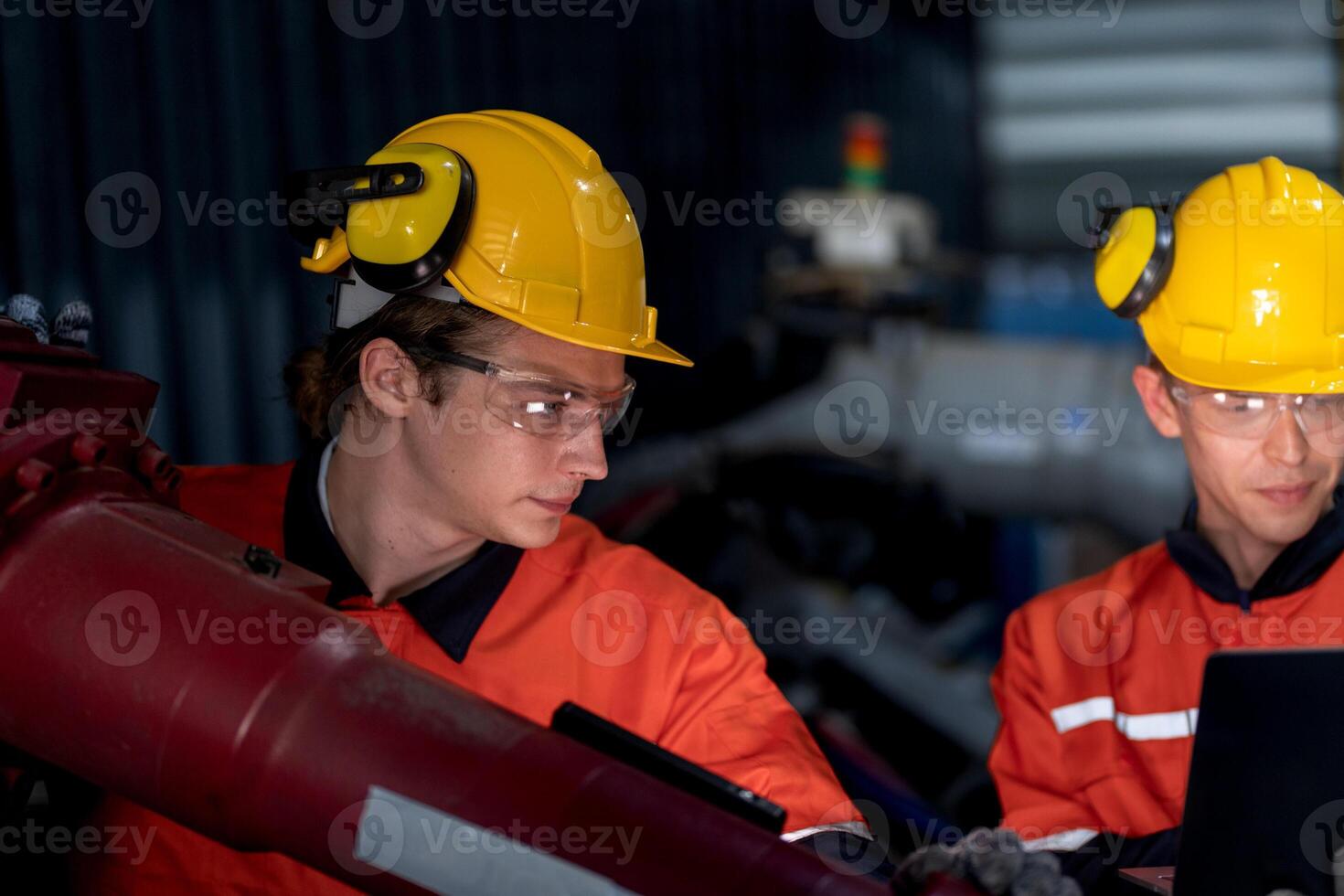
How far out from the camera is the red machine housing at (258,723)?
0.82 m

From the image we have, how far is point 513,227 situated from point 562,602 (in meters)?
0.44

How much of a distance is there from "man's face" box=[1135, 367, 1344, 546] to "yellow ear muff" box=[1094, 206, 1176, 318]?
0.14 metres

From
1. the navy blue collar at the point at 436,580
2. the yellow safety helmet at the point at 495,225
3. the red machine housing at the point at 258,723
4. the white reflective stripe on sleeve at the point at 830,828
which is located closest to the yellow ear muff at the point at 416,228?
the yellow safety helmet at the point at 495,225

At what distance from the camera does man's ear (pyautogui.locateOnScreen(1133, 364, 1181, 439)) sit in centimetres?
179

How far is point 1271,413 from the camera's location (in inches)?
65.6

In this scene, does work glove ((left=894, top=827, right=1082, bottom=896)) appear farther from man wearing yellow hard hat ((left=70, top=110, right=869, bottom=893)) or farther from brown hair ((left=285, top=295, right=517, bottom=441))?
brown hair ((left=285, top=295, right=517, bottom=441))

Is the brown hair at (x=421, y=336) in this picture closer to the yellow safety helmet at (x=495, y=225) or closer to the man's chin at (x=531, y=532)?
the yellow safety helmet at (x=495, y=225)

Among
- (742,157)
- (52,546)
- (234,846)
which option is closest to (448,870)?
(234,846)

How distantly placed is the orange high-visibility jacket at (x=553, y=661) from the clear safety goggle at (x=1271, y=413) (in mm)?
696

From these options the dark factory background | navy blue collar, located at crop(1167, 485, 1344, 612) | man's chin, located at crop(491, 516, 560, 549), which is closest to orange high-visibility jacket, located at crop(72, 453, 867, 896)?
man's chin, located at crop(491, 516, 560, 549)

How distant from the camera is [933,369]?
390 centimetres

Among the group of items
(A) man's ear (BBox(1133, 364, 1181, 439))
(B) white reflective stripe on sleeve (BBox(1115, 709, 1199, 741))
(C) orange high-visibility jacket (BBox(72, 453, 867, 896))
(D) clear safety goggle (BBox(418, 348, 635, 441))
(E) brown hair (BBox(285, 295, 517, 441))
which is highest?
(E) brown hair (BBox(285, 295, 517, 441))

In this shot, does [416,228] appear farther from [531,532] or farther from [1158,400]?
[1158,400]

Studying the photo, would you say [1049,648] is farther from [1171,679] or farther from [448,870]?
[448,870]
